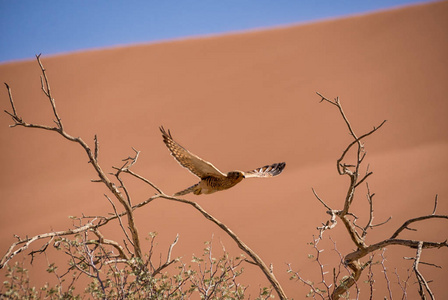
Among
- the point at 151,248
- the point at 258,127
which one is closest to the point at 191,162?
the point at 151,248

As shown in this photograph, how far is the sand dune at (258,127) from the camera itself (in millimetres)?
11570

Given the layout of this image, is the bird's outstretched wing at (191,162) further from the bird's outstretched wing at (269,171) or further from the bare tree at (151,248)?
the bird's outstretched wing at (269,171)

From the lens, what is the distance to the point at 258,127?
18.2 metres

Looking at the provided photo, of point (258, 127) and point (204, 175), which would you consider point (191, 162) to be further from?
point (258, 127)

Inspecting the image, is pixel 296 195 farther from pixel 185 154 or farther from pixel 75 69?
pixel 75 69

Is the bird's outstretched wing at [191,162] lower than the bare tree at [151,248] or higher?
higher

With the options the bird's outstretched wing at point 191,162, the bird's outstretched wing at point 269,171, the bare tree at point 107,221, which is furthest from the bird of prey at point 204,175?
the bird's outstretched wing at point 269,171

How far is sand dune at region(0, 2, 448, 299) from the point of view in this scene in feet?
38.0

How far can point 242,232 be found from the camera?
11.3 metres

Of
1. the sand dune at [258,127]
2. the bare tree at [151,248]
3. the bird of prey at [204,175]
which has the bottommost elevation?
the bare tree at [151,248]

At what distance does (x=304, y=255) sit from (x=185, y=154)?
6.41 meters

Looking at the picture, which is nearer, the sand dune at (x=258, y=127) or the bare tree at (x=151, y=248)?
the bare tree at (x=151, y=248)

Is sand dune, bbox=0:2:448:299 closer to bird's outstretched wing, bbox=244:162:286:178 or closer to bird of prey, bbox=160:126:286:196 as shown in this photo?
bird's outstretched wing, bbox=244:162:286:178

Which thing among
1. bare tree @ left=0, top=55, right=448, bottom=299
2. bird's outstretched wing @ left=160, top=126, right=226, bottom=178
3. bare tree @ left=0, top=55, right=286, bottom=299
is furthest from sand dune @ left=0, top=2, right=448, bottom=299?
bird's outstretched wing @ left=160, top=126, right=226, bottom=178
